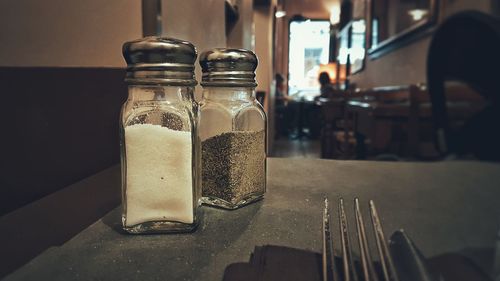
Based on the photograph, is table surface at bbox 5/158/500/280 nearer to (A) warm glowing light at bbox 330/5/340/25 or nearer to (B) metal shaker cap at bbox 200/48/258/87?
(B) metal shaker cap at bbox 200/48/258/87

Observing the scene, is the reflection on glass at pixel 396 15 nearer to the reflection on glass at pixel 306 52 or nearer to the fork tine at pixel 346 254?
the fork tine at pixel 346 254

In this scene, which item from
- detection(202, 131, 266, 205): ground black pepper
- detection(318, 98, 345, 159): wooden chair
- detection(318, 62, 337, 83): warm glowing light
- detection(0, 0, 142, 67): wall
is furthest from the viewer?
detection(318, 62, 337, 83): warm glowing light

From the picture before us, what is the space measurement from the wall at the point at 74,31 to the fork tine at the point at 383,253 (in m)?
0.48

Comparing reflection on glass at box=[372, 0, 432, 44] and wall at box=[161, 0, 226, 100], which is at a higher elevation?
reflection on glass at box=[372, 0, 432, 44]

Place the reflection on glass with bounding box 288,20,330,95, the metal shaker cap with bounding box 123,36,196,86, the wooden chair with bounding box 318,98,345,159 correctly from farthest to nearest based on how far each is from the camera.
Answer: the reflection on glass with bounding box 288,20,330,95, the wooden chair with bounding box 318,98,345,159, the metal shaker cap with bounding box 123,36,196,86

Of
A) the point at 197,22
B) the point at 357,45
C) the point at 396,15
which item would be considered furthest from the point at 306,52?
the point at 197,22

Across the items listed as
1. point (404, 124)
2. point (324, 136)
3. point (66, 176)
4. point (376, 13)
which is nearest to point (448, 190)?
point (66, 176)

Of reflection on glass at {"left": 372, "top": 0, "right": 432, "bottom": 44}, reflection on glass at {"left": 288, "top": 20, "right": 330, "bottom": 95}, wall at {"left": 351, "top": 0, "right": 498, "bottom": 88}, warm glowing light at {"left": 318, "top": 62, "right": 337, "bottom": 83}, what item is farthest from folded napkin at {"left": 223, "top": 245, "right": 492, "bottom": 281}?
reflection on glass at {"left": 288, "top": 20, "right": 330, "bottom": 95}


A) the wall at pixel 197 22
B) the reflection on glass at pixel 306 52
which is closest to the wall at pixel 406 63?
the wall at pixel 197 22

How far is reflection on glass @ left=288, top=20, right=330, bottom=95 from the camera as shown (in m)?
8.99

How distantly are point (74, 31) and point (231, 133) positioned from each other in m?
0.35

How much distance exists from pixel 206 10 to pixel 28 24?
49 centimetres

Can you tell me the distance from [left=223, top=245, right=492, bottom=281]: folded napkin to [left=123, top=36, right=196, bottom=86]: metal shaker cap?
8.2 inches

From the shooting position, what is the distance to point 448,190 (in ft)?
2.13
